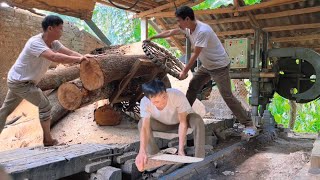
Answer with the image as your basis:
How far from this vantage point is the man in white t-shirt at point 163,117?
3.12m

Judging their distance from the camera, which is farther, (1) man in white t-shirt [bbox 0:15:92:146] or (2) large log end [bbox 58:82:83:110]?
(2) large log end [bbox 58:82:83:110]

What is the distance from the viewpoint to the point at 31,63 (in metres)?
3.58

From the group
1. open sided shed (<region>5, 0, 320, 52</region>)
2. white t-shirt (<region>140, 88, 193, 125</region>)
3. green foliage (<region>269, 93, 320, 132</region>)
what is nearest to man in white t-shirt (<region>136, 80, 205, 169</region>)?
white t-shirt (<region>140, 88, 193, 125</region>)

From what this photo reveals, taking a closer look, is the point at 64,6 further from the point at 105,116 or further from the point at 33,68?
the point at 105,116

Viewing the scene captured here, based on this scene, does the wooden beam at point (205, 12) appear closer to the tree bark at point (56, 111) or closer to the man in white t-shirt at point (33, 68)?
the tree bark at point (56, 111)

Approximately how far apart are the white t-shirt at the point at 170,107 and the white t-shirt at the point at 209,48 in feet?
3.75

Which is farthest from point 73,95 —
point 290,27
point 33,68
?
point 290,27

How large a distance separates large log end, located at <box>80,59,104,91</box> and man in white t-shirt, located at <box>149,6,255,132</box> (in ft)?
3.64

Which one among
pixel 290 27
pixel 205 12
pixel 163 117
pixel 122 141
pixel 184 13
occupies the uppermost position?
pixel 205 12

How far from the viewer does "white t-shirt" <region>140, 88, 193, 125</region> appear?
10.9 feet

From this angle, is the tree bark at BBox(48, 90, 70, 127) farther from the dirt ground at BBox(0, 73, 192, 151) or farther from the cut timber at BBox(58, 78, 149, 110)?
the cut timber at BBox(58, 78, 149, 110)

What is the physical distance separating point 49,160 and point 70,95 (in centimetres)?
107

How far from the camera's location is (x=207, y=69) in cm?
469

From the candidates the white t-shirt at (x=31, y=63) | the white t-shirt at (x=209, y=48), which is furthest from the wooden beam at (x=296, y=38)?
the white t-shirt at (x=31, y=63)
